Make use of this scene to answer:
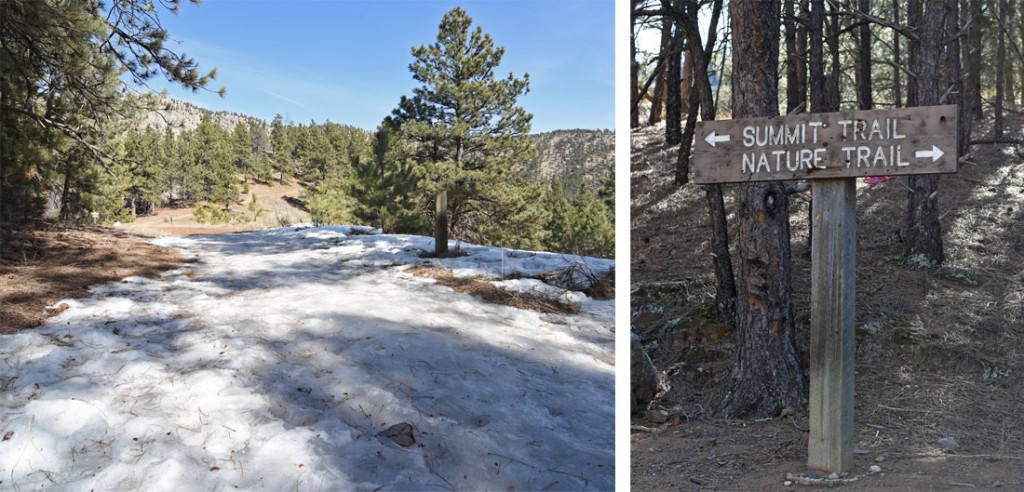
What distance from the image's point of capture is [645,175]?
11336 mm

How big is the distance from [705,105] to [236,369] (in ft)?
16.3

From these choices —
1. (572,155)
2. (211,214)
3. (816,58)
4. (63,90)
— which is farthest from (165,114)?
(572,155)

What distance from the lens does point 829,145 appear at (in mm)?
3271

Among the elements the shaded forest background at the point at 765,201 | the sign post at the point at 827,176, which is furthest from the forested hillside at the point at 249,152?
the sign post at the point at 827,176

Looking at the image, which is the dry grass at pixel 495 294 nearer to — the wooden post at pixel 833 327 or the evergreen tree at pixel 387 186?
the wooden post at pixel 833 327

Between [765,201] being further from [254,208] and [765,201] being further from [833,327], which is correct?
[254,208]

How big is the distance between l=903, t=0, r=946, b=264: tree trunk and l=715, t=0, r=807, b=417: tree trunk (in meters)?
3.14

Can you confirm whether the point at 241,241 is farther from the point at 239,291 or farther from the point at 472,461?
the point at 472,461

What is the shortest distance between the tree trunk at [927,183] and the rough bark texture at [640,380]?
13.3 feet

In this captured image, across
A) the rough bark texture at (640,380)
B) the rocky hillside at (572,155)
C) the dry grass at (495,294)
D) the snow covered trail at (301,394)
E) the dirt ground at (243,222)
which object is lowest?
the rough bark texture at (640,380)

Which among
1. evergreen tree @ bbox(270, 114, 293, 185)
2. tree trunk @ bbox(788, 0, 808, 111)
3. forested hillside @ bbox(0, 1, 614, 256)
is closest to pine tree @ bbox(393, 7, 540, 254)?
forested hillside @ bbox(0, 1, 614, 256)

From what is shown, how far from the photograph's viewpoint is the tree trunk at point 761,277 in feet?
15.3

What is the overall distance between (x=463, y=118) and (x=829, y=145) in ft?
18.9

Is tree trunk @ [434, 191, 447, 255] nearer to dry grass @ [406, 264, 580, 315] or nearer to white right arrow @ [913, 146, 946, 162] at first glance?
dry grass @ [406, 264, 580, 315]
